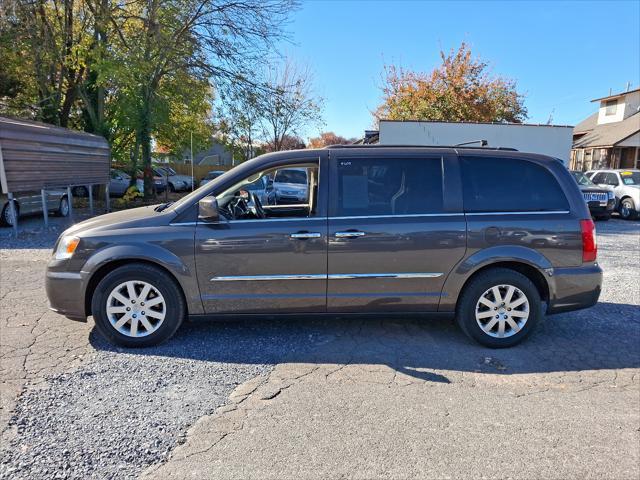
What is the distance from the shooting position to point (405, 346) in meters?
3.90

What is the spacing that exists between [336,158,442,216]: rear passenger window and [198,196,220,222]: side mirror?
3.60ft

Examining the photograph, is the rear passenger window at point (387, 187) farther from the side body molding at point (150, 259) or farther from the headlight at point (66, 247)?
the headlight at point (66, 247)

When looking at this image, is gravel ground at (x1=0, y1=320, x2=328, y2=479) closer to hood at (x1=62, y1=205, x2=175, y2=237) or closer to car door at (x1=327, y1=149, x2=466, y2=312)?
car door at (x1=327, y1=149, x2=466, y2=312)

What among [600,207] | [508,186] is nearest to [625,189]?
[600,207]

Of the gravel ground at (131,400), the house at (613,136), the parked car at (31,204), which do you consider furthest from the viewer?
the house at (613,136)

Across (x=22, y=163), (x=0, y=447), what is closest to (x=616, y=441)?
(x=0, y=447)

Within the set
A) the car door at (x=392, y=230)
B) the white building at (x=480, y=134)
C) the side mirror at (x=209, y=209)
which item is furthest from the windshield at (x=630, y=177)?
the side mirror at (x=209, y=209)

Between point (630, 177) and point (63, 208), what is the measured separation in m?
19.1

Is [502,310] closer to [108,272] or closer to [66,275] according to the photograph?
[108,272]

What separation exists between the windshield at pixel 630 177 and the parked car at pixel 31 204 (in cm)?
1881

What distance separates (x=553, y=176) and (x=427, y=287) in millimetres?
1614

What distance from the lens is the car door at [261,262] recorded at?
371 centimetres

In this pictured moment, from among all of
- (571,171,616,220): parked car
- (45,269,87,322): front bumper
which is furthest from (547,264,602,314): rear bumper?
(571,171,616,220): parked car

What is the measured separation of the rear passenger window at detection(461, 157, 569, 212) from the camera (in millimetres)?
3893
